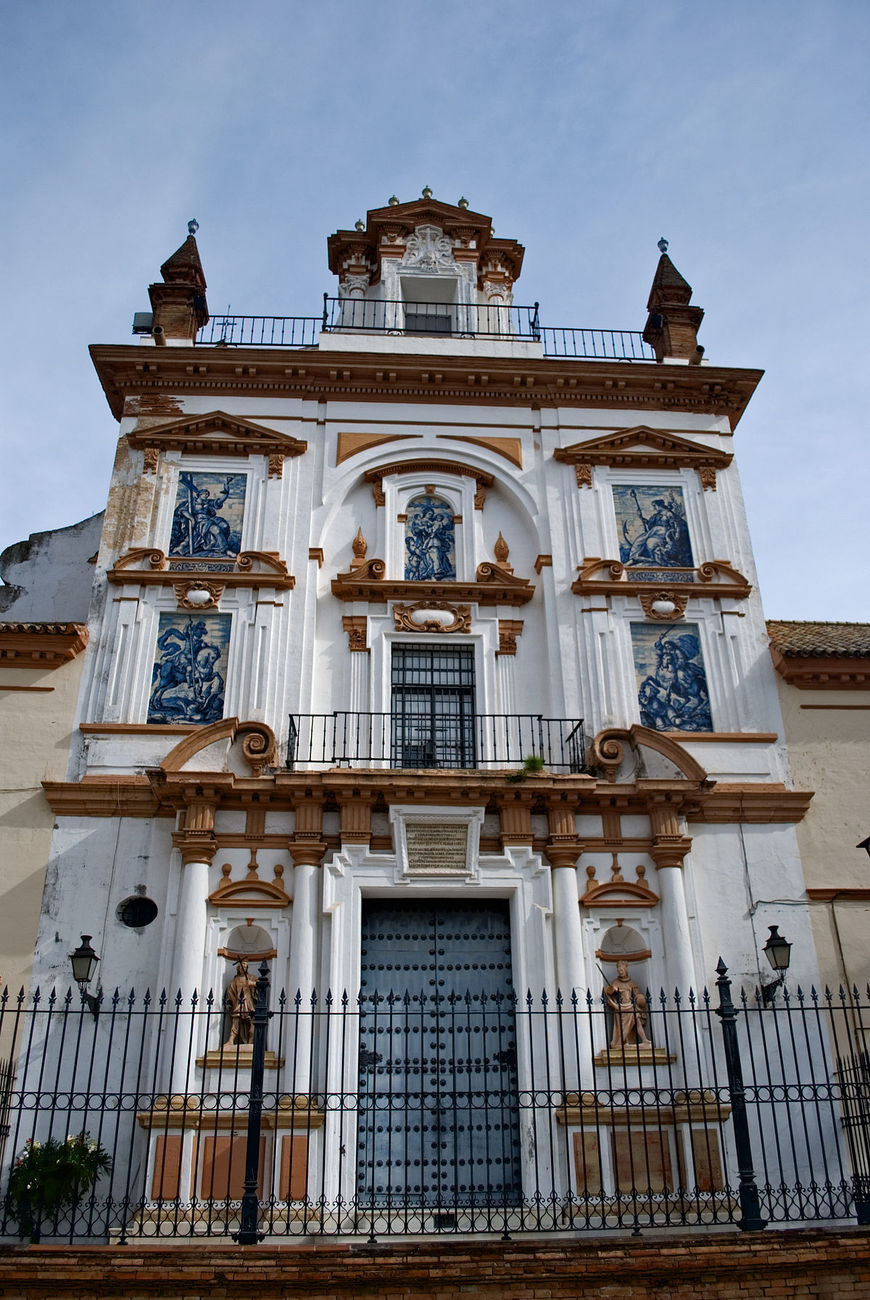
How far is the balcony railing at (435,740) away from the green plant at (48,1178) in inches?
203

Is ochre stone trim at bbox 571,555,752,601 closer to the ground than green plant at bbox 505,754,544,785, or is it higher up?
higher up

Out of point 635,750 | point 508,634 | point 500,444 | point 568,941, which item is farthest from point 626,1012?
point 500,444

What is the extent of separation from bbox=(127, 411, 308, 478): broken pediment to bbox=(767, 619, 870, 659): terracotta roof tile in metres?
7.63

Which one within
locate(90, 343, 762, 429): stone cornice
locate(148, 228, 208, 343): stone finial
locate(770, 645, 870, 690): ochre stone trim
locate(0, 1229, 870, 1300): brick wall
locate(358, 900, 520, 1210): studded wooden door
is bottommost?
Answer: locate(0, 1229, 870, 1300): brick wall

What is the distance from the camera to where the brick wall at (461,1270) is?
8.21 meters

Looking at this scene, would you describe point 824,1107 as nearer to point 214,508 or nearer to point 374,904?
point 374,904

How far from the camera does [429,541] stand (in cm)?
1669

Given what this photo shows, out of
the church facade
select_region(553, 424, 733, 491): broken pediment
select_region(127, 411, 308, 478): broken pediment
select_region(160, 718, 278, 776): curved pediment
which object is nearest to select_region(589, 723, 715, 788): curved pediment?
the church facade

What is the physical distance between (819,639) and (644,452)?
3.87 meters

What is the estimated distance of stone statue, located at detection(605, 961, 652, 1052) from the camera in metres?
12.9

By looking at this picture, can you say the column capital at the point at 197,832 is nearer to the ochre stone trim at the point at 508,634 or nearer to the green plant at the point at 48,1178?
the green plant at the point at 48,1178

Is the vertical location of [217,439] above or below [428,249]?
below

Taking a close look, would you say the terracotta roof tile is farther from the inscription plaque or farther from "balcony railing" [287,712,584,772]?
the inscription plaque

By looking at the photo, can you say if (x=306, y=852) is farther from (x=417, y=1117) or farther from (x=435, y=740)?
(x=417, y=1117)
